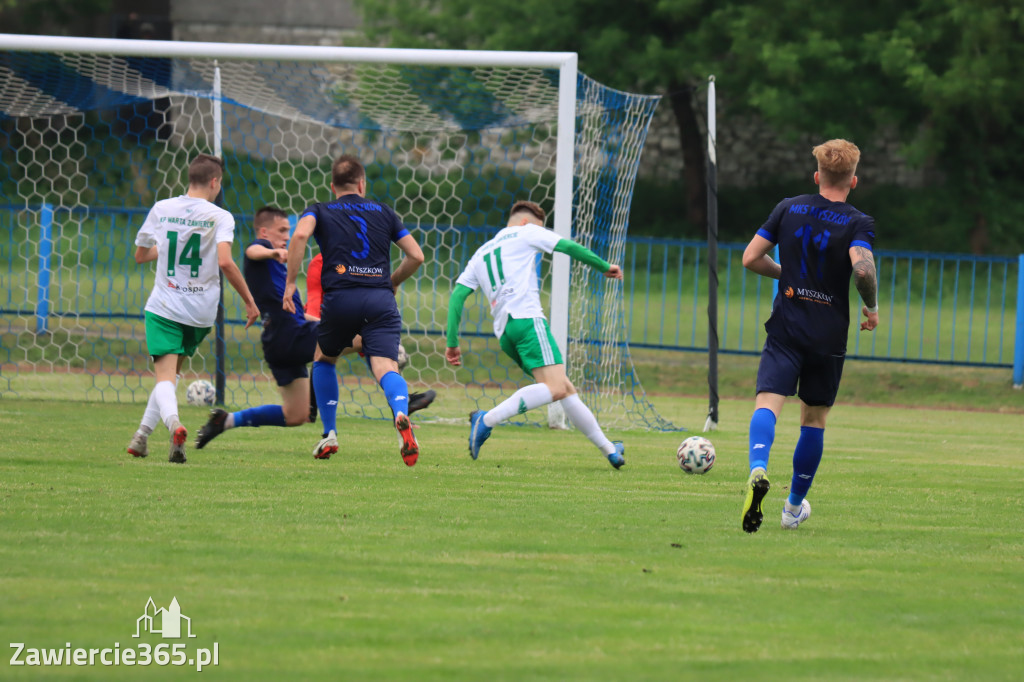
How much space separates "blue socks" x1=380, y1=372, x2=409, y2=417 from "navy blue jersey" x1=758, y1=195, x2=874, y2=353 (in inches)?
99.0

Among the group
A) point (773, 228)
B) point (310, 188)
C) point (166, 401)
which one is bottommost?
point (166, 401)

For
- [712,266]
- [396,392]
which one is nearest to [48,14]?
[712,266]

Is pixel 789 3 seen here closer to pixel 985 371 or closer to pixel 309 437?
pixel 985 371

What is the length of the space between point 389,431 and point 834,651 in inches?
253

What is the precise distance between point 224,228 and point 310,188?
1014cm

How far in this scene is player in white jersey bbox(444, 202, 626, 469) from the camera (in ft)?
25.3

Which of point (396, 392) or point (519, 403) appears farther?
point (519, 403)

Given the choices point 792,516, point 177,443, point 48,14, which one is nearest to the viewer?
point 792,516

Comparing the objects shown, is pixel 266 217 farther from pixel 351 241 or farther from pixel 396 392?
pixel 396 392

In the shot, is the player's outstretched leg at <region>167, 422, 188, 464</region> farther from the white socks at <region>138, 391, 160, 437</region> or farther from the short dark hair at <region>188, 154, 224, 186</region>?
the short dark hair at <region>188, 154, 224, 186</region>

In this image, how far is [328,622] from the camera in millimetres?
3801

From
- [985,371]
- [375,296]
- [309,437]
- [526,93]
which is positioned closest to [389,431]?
[309,437]

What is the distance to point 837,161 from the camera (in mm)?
5465

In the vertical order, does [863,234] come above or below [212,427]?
above
